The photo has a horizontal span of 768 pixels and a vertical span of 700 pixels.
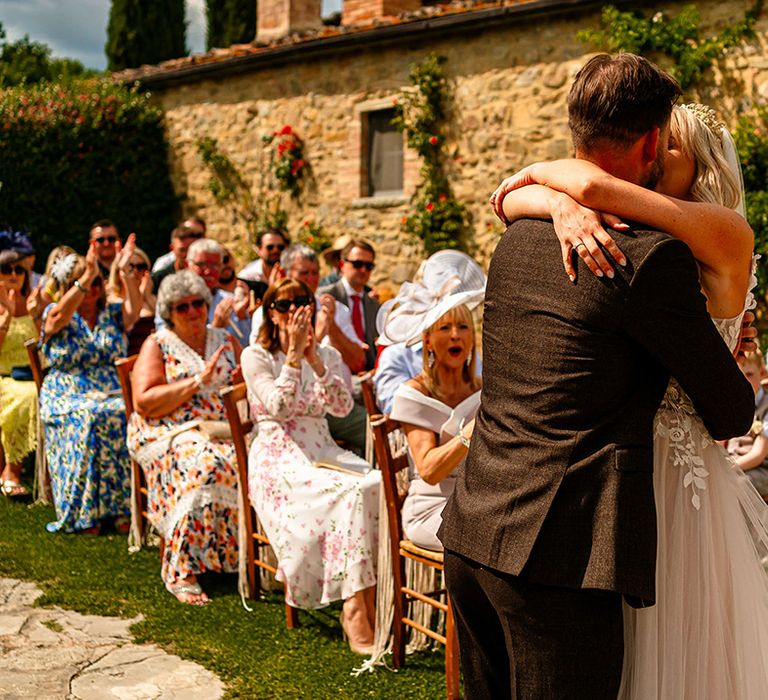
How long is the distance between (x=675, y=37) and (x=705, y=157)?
805cm

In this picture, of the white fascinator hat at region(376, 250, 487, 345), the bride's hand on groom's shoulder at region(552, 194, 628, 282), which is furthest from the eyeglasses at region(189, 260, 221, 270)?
the bride's hand on groom's shoulder at region(552, 194, 628, 282)

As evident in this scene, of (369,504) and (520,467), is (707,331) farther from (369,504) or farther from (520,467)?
(369,504)

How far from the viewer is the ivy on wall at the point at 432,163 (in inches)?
441

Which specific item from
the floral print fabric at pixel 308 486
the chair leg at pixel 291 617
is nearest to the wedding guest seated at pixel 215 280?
the floral print fabric at pixel 308 486

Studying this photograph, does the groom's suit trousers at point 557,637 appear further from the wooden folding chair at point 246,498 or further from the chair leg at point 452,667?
the wooden folding chair at point 246,498

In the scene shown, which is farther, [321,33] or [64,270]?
[321,33]

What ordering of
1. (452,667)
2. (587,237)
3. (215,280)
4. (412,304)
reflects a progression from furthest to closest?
(215,280), (412,304), (452,667), (587,237)

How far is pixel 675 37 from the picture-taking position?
30.8 ft

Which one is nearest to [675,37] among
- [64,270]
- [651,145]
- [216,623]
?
[64,270]

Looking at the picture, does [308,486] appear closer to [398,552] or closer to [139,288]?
[398,552]

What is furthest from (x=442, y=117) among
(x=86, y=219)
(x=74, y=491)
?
(x=74, y=491)

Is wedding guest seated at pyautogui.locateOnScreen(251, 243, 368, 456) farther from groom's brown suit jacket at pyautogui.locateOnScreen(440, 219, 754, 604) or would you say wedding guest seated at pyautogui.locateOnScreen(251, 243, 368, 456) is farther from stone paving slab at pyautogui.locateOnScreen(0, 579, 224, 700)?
groom's brown suit jacket at pyautogui.locateOnScreen(440, 219, 754, 604)

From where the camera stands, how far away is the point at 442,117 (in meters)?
11.4

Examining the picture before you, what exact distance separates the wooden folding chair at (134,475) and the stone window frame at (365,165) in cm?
642
